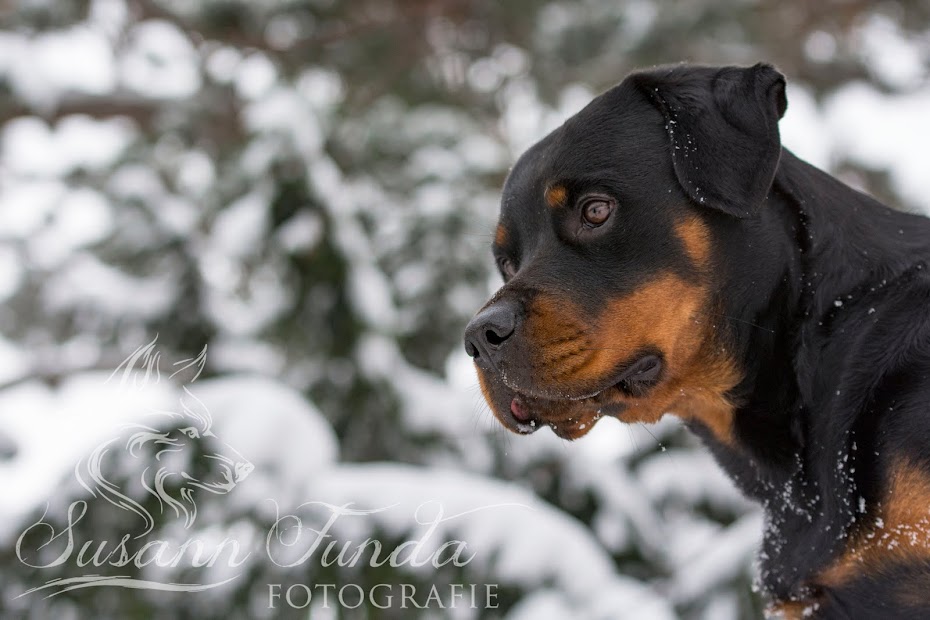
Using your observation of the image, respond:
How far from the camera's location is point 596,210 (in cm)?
228

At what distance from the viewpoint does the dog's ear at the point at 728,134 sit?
2195mm

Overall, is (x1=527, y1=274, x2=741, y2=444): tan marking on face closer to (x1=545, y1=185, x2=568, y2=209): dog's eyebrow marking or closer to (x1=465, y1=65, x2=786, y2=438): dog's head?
(x1=465, y1=65, x2=786, y2=438): dog's head

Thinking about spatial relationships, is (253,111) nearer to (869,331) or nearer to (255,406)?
(255,406)

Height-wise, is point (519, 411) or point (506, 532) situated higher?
point (519, 411)

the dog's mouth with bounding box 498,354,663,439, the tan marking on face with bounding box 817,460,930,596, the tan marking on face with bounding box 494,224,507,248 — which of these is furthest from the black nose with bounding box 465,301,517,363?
the tan marking on face with bounding box 817,460,930,596

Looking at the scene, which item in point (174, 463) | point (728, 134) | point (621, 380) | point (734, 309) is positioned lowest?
point (174, 463)

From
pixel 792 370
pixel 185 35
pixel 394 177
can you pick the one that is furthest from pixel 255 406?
pixel 185 35

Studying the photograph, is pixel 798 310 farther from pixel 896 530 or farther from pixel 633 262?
pixel 896 530

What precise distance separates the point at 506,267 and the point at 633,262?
0.59m

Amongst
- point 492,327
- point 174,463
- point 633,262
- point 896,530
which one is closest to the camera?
point 896,530

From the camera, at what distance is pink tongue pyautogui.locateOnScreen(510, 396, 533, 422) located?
7.35ft

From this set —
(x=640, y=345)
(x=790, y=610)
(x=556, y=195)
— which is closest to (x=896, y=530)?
(x=790, y=610)

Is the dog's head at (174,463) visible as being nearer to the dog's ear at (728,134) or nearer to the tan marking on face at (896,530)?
the dog's ear at (728,134)

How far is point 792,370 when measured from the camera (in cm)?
225
